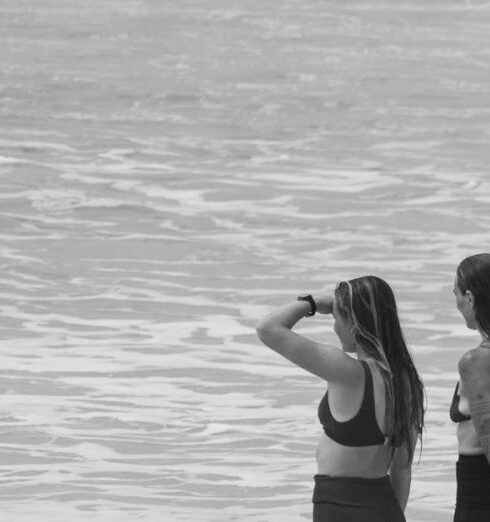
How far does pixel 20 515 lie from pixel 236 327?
622 cm

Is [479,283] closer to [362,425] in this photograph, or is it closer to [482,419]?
[482,419]

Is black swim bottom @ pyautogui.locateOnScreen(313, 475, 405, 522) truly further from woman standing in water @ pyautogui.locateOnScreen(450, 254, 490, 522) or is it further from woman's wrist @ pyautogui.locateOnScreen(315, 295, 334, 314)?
woman's wrist @ pyautogui.locateOnScreen(315, 295, 334, 314)

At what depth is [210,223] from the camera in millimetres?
18312

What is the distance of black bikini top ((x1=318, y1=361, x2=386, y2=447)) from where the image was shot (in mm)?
3529

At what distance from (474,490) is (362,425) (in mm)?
287

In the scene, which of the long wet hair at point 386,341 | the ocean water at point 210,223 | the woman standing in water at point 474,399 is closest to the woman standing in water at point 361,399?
the long wet hair at point 386,341

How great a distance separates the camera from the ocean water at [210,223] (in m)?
8.93

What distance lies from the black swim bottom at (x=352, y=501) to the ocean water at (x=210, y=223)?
3890mm

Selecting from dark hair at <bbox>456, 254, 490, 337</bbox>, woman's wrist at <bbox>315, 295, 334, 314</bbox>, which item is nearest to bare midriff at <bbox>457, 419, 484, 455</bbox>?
dark hair at <bbox>456, 254, 490, 337</bbox>

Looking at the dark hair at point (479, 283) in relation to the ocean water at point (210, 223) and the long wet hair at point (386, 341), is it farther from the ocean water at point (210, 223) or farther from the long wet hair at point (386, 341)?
the ocean water at point (210, 223)

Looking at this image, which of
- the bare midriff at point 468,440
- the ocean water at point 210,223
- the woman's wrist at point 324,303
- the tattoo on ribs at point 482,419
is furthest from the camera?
the ocean water at point 210,223

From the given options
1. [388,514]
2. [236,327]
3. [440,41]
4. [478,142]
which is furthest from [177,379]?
[440,41]

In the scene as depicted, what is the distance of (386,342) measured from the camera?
11.7 ft

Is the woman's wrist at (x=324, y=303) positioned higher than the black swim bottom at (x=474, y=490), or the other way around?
the woman's wrist at (x=324, y=303)
